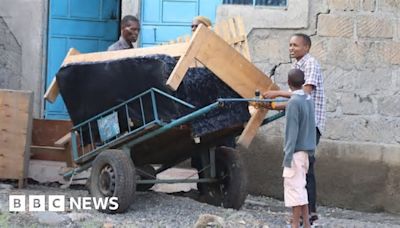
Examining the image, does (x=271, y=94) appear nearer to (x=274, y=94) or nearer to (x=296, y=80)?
(x=274, y=94)

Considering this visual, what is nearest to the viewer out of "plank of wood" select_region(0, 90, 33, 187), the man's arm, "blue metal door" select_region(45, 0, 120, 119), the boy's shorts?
the boy's shorts

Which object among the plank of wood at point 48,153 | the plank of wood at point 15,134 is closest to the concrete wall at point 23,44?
the plank of wood at point 48,153

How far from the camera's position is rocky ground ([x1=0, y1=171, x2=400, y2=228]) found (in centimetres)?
592

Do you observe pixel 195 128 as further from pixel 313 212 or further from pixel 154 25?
pixel 154 25

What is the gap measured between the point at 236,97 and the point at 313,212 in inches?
45.6

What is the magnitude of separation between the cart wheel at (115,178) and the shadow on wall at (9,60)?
9.61ft

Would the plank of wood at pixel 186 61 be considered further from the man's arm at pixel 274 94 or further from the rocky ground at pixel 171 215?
the rocky ground at pixel 171 215

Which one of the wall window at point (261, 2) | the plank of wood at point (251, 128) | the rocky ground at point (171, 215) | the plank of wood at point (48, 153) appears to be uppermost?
the wall window at point (261, 2)

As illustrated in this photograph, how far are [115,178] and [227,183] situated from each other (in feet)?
Result: 4.03

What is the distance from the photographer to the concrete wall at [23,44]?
29.9ft

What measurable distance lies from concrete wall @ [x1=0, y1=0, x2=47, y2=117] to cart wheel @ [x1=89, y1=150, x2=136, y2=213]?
2831 millimetres

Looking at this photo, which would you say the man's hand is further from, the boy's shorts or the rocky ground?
the rocky ground

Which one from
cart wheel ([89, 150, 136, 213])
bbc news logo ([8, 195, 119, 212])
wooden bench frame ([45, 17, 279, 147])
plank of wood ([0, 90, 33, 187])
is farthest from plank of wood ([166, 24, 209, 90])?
plank of wood ([0, 90, 33, 187])

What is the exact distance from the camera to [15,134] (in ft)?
24.8
